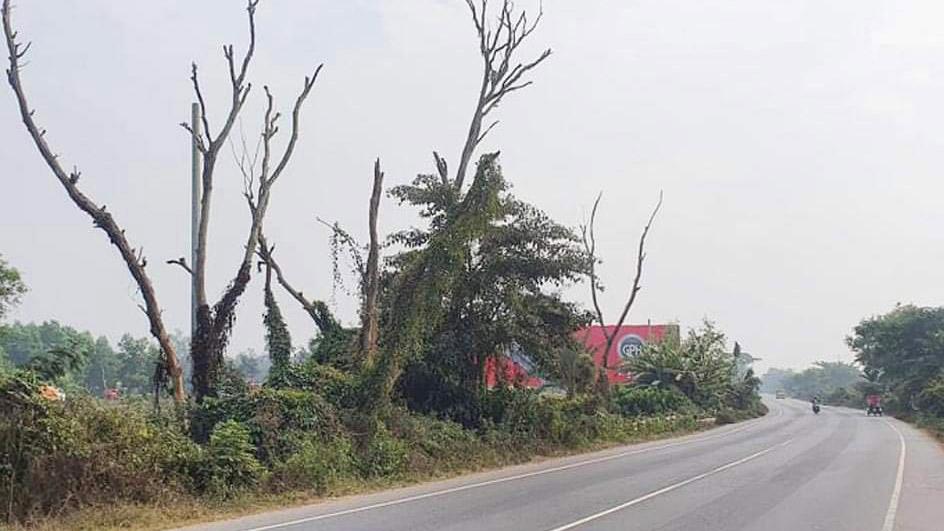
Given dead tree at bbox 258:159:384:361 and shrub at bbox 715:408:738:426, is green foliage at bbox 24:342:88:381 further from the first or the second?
shrub at bbox 715:408:738:426

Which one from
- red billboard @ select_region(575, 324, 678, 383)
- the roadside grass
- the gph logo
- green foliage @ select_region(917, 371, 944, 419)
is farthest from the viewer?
the gph logo

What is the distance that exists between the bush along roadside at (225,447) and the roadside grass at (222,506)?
63 mm

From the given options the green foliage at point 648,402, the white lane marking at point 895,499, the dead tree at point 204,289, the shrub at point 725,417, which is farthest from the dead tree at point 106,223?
the shrub at point 725,417

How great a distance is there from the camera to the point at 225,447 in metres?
16.9

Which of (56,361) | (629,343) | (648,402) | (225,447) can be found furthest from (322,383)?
(629,343)

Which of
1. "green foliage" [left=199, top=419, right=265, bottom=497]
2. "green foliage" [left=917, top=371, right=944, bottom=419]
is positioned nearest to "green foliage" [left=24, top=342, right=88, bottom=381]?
"green foliage" [left=199, top=419, right=265, bottom=497]

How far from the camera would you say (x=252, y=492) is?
16922mm

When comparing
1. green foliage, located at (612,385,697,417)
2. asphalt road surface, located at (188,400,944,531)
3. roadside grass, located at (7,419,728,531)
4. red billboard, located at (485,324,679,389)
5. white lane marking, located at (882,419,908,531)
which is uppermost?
red billboard, located at (485,324,679,389)

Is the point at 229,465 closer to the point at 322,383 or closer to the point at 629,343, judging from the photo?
the point at 322,383

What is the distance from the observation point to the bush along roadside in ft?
47.0

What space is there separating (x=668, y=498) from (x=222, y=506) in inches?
285

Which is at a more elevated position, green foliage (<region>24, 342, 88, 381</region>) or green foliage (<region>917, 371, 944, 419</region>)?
green foliage (<region>24, 342, 88, 381</region>)

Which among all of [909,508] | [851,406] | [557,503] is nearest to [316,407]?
[557,503]

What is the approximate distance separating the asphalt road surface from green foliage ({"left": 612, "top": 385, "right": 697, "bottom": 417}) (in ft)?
61.3
